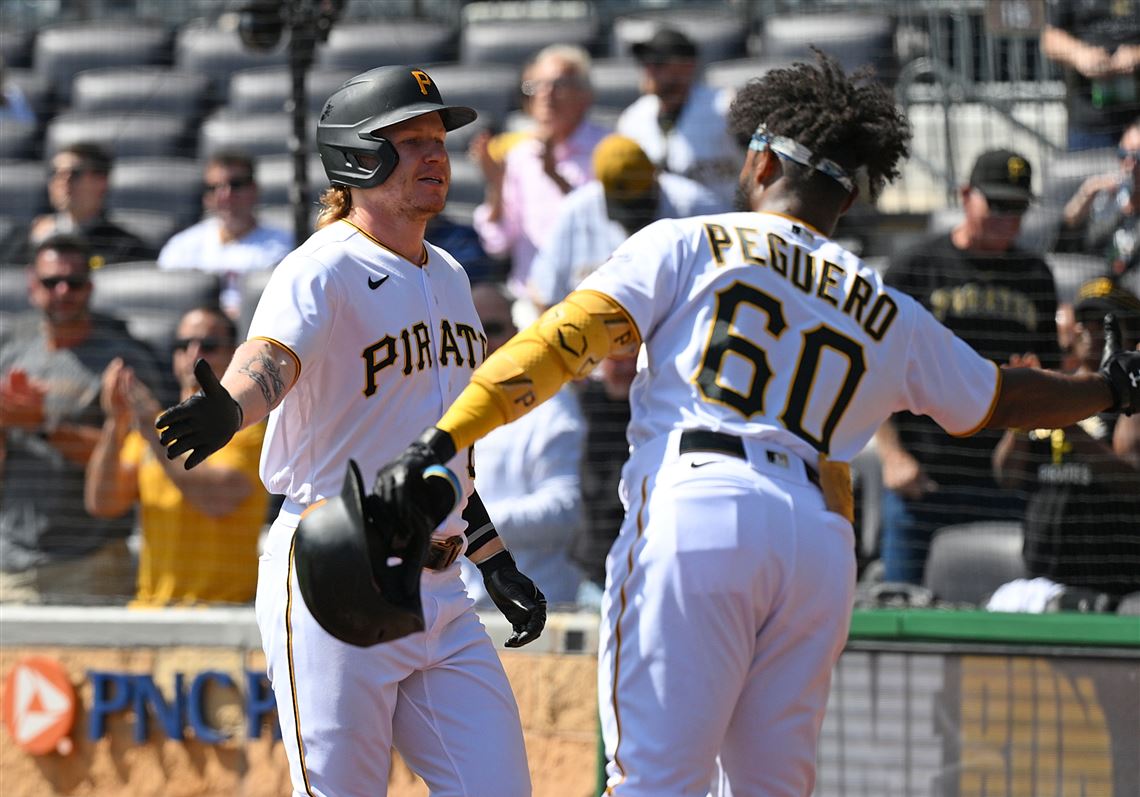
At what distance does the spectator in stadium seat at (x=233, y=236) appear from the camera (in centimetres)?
759

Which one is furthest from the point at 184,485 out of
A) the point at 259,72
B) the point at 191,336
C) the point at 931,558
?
the point at 259,72

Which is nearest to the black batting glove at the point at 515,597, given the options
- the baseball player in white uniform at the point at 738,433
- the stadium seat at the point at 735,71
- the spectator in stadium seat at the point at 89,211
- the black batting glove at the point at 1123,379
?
the baseball player in white uniform at the point at 738,433

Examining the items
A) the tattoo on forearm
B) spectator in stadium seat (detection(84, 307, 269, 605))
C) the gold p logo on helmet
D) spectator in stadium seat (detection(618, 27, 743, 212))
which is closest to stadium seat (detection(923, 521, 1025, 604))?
spectator in stadium seat (detection(618, 27, 743, 212))

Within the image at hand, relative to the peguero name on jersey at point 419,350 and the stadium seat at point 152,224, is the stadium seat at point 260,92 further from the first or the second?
the peguero name on jersey at point 419,350

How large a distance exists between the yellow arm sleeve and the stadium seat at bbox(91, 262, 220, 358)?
4.37 metres

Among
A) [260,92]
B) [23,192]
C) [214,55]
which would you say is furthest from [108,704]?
[214,55]

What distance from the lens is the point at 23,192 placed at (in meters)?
9.23

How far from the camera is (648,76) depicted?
7707mm

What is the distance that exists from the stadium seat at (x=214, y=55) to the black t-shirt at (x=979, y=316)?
5653mm

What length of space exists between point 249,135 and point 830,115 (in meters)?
6.60

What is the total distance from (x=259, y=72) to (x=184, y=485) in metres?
4.94

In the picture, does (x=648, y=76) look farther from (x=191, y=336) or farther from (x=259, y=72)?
(x=259, y=72)

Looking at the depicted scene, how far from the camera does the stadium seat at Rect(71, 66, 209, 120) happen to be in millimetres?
10078

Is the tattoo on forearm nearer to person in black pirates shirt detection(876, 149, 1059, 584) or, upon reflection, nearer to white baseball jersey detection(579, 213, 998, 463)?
white baseball jersey detection(579, 213, 998, 463)
